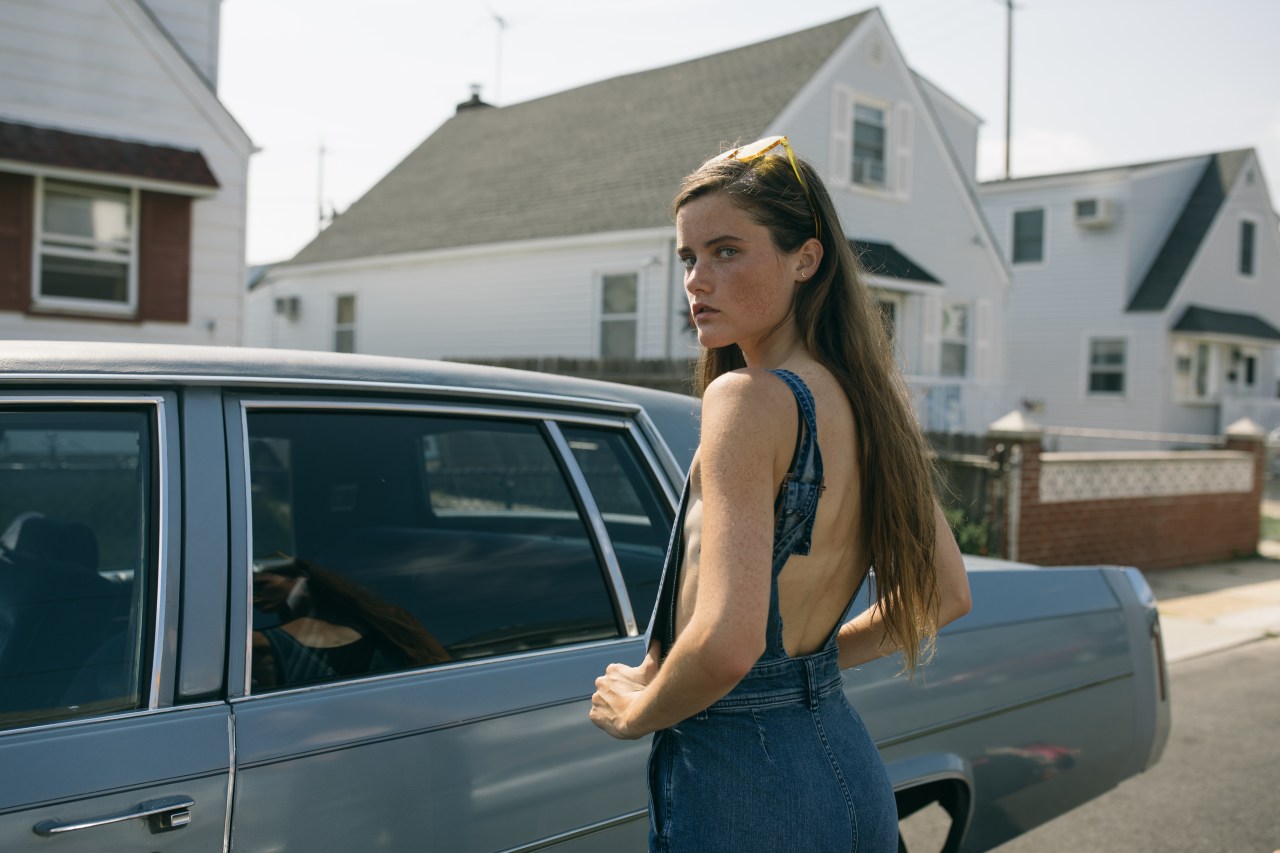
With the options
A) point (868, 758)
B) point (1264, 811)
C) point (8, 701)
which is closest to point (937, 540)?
point (868, 758)

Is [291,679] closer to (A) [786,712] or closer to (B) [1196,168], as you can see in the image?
(A) [786,712]

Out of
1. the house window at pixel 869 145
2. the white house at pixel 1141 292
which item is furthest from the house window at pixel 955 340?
the white house at pixel 1141 292

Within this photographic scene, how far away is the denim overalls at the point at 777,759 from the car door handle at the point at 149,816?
724 millimetres

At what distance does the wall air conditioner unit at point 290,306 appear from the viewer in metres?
23.1

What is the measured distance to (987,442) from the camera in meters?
10.3

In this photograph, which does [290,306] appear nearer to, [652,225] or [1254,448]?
[652,225]

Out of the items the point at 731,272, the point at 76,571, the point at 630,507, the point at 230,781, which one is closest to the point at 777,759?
the point at 731,272

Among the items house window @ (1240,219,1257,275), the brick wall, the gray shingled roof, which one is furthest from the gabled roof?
the brick wall

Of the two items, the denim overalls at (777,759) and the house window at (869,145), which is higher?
the house window at (869,145)

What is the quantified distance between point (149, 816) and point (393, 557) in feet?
2.65

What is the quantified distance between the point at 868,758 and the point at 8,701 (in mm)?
1358

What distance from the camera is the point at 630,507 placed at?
264 cm

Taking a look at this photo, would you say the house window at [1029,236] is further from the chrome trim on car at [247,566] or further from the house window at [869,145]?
the chrome trim on car at [247,566]

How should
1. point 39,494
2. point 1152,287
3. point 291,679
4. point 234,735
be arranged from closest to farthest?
point 234,735
point 291,679
point 39,494
point 1152,287
